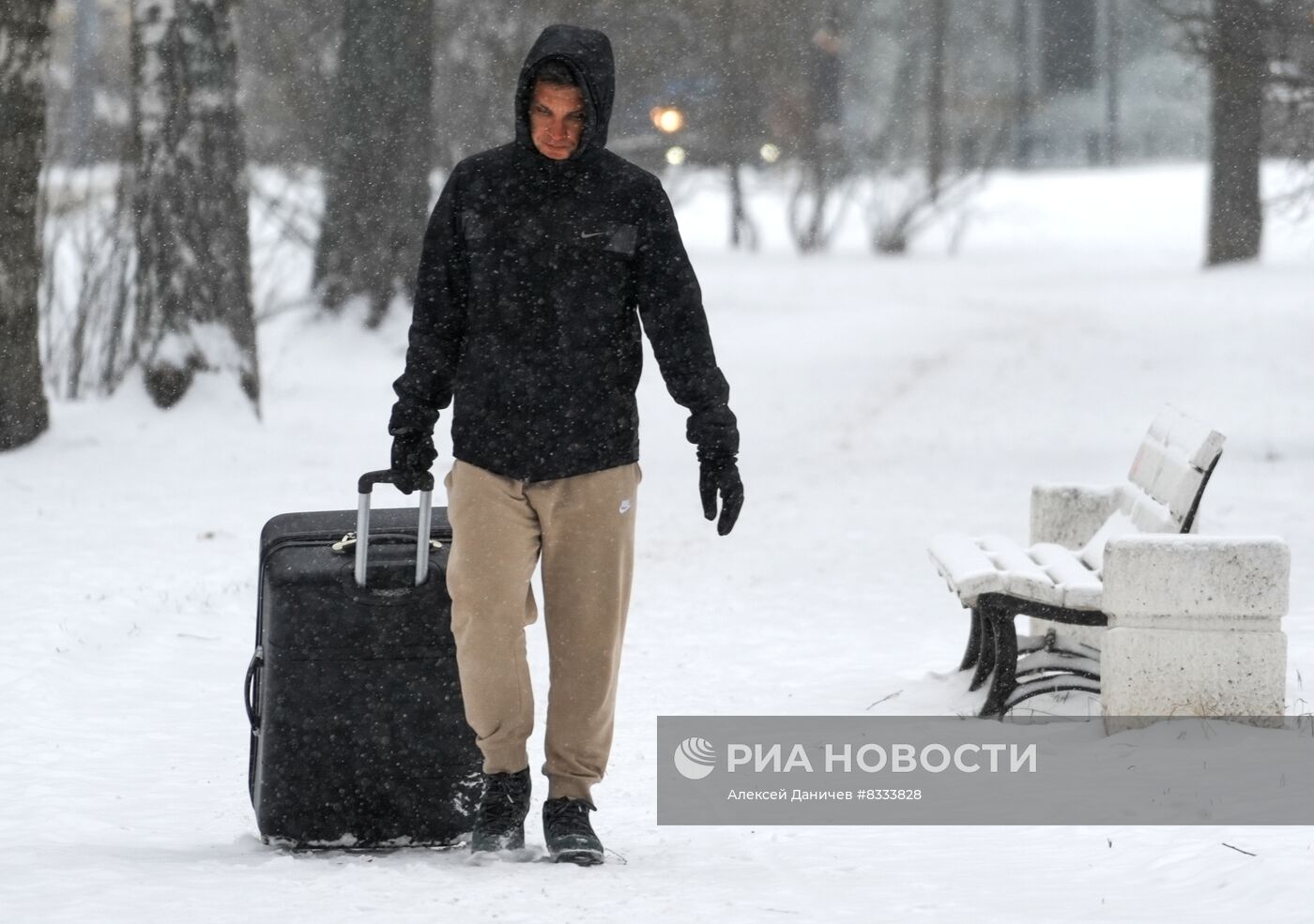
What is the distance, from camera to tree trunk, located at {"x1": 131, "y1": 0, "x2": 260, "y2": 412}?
12164 mm

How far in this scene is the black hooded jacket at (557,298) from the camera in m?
4.25

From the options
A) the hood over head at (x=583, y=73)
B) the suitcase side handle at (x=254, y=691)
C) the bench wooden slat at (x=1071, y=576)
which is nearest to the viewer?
the hood over head at (x=583, y=73)

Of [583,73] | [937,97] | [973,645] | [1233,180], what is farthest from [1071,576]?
[937,97]

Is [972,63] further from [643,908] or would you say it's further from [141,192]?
[643,908]

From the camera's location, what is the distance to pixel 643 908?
387 cm

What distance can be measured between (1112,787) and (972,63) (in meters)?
40.9

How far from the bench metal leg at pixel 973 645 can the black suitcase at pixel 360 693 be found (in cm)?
263

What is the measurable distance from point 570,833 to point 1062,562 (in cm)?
259

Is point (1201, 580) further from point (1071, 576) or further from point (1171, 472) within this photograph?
point (1171, 472)

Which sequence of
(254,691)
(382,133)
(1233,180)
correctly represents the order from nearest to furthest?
(254,691) → (382,133) → (1233,180)

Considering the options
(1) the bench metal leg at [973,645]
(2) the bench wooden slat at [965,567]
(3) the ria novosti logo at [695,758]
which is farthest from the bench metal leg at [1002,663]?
(3) the ria novosti logo at [695,758]

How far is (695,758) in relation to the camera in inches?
225

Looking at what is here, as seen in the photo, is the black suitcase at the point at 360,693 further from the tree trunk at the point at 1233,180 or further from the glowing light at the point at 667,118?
the glowing light at the point at 667,118

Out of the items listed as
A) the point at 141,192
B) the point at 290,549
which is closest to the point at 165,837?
the point at 290,549
